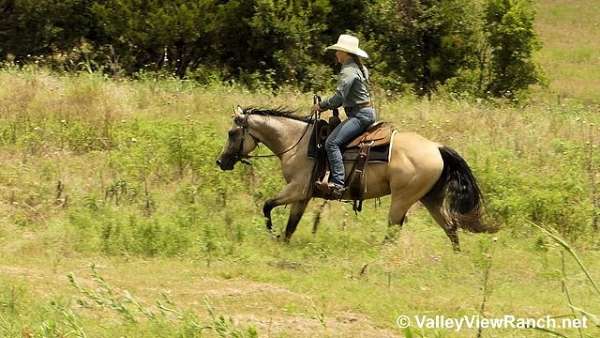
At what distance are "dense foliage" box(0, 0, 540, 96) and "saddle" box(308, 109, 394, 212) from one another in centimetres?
1057

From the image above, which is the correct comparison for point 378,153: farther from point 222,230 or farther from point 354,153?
point 222,230

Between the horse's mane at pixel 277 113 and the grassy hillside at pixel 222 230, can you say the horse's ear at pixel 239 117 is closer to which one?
the horse's mane at pixel 277 113

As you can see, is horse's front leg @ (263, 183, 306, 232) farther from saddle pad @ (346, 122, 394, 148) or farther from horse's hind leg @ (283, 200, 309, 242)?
saddle pad @ (346, 122, 394, 148)

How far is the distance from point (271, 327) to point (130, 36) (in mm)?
16066

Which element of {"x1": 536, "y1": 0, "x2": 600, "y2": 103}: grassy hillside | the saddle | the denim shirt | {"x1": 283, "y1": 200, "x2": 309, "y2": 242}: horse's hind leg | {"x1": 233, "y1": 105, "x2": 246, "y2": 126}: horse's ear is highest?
the denim shirt

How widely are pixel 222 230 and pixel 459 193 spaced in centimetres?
292

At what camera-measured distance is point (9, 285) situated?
8.27m

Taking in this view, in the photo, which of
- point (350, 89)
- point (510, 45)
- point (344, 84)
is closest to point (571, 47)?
point (510, 45)

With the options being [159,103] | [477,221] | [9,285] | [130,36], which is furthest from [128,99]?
[9,285]

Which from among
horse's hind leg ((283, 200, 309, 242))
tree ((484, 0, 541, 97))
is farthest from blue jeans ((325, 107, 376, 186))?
tree ((484, 0, 541, 97))

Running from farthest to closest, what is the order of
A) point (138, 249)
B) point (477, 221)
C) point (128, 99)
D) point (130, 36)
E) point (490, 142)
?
point (130, 36)
point (128, 99)
point (490, 142)
point (477, 221)
point (138, 249)

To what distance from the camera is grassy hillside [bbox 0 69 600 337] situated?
773 centimetres

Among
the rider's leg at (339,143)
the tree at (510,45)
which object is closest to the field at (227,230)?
the rider's leg at (339,143)

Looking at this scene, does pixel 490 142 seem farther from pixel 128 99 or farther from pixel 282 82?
pixel 282 82
